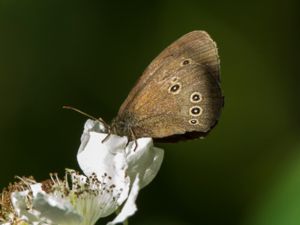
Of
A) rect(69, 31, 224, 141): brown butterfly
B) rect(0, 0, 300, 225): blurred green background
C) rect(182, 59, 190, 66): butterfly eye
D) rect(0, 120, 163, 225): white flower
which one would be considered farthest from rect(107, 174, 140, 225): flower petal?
rect(0, 0, 300, 225): blurred green background

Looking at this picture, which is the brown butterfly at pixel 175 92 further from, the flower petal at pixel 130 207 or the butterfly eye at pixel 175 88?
the flower petal at pixel 130 207

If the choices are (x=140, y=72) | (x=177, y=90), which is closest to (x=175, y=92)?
(x=177, y=90)

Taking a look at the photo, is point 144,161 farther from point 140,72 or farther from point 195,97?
point 140,72

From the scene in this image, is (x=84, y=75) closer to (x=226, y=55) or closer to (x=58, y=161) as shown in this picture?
(x=58, y=161)

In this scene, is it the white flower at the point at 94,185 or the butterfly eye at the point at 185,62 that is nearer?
the white flower at the point at 94,185

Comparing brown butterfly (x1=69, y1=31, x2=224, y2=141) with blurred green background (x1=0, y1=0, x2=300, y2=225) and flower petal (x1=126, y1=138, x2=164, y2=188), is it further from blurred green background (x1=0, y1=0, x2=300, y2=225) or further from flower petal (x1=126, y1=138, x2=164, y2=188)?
blurred green background (x1=0, y1=0, x2=300, y2=225)

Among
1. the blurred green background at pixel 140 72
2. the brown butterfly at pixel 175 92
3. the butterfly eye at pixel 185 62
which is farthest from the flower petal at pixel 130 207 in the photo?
the blurred green background at pixel 140 72

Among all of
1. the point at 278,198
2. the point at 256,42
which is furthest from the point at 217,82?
the point at 256,42
